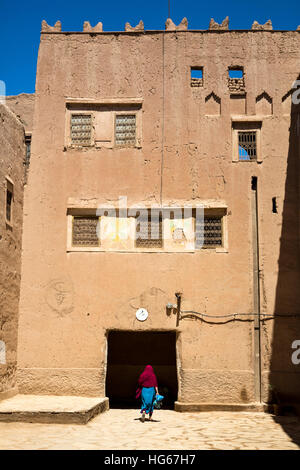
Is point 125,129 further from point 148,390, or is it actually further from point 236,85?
point 148,390

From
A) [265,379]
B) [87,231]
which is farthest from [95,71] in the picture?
[265,379]

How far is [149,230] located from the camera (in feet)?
45.5

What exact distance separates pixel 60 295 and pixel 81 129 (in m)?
4.08

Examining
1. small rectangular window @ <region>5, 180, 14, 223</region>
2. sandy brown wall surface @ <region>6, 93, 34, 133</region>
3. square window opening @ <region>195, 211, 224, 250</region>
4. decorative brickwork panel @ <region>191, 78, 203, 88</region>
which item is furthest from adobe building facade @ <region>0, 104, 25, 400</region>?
decorative brickwork panel @ <region>191, 78, 203, 88</region>

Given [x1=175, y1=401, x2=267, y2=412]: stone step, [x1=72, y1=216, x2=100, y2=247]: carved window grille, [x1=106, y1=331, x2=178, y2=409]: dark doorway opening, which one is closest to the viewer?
[x1=175, y1=401, x2=267, y2=412]: stone step

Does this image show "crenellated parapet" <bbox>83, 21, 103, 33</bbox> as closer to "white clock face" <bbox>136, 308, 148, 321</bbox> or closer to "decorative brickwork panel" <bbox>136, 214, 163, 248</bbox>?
"decorative brickwork panel" <bbox>136, 214, 163, 248</bbox>

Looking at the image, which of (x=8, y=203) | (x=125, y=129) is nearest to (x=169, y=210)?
(x=125, y=129)

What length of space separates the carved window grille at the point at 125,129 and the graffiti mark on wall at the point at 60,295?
3625 millimetres

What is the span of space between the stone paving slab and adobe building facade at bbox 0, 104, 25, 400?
0.77 m

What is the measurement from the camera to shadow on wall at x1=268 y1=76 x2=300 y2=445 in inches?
511

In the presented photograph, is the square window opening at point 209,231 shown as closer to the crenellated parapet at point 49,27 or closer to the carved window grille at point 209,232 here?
the carved window grille at point 209,232

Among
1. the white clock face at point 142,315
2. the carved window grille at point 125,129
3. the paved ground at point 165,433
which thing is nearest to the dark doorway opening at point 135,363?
the white clock face at point 142,315
